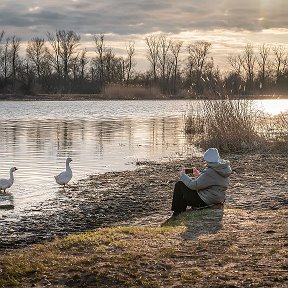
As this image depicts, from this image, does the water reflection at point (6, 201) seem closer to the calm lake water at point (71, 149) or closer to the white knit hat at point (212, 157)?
the calm lake water at point (71, 149)

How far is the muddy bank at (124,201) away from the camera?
9.34 meters

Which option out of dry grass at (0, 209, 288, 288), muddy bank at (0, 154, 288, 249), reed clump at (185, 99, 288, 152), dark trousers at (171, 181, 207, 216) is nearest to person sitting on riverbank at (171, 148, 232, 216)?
dark trousers at (171, 181, 207, 216)

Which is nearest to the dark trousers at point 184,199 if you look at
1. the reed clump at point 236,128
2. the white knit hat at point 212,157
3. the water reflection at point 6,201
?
the white knit hat at point 212,157

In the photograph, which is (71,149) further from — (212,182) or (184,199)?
(212,182)

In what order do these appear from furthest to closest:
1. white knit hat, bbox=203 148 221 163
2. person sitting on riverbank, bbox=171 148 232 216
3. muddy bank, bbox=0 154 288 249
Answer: muddy bank, bbox=0 154 288 249
person sitting on riverbank, bbox=171 148 232 216
white knit hat, bbox=203 148 221 163

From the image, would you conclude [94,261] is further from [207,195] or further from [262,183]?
[262,183]

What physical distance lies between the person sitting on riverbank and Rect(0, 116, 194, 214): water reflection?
356cm

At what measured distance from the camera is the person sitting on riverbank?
9039mm

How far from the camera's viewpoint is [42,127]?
109 feet

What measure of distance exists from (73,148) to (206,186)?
1401 cm

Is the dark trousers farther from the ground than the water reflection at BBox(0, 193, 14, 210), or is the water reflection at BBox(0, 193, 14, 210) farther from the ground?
the dark trousers

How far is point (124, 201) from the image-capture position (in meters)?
11.5

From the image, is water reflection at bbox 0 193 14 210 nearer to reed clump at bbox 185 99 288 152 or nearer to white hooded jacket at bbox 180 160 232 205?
white hooded jacket at bbox 180 160 232 205

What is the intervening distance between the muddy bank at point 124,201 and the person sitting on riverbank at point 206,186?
54 centimetres
